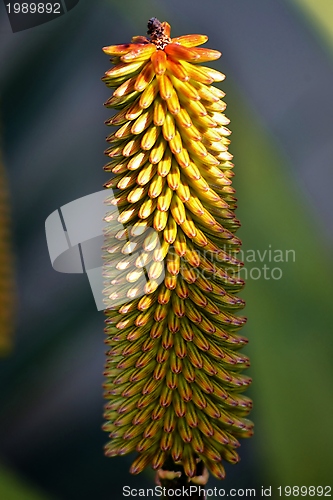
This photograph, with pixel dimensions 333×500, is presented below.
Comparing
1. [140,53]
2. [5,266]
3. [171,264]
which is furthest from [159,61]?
[5,266]

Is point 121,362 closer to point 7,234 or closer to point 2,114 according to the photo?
point 7,234

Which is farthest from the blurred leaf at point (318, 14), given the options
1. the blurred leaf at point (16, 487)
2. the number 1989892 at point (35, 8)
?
the blurred leaf at point (16, 487)

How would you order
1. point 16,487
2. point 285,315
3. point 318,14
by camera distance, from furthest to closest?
point 16,487 < point 285,315 < point 318,14

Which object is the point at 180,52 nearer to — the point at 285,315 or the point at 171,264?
Answer: the point at 171,264

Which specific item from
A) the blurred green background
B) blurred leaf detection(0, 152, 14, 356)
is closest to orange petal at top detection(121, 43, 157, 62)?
the blurred green background

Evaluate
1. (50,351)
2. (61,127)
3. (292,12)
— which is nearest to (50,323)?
Result: (50,351)

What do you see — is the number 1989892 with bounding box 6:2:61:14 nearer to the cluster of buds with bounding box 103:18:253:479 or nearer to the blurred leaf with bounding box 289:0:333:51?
the cluster of buds with bounding box 103:18:253:479

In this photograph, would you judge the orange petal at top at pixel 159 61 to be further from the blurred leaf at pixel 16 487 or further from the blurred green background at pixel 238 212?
the blurred leaf at pixel 16 487
